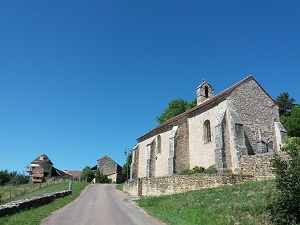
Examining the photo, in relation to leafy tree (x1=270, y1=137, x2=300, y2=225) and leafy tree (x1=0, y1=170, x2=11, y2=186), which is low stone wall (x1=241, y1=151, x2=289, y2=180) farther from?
leafy tree (x1=0, y1=170, x2=11, y2=186)

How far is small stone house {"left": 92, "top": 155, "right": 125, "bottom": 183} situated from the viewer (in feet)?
207

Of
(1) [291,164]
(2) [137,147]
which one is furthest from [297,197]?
(2) [137,147]

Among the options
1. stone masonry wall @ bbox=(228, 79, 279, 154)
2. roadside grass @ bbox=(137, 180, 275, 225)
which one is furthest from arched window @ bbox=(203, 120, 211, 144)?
roadside grass @ bbox=(137, 180, 275, 225)

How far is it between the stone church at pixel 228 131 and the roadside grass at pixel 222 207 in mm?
7309

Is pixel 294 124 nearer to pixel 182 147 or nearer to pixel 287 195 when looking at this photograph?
pixel 182 147

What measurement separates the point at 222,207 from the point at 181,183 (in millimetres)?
8976

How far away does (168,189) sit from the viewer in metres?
22.6

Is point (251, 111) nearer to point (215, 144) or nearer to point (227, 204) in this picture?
point (215, 144)

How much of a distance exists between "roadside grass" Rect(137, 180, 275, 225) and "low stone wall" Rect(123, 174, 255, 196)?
3188 mm

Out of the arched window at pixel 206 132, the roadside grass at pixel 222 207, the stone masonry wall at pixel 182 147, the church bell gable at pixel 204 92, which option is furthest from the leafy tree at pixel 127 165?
the roadside grass at pixel 222 207

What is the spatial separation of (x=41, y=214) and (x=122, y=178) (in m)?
52.6

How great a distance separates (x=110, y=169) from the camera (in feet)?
216

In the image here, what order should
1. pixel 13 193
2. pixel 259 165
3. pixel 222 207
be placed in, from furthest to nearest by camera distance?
pixel 13 193
pixel 259 165
pixel 222 207

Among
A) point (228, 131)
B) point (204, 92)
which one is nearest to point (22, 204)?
point (228, 131)
